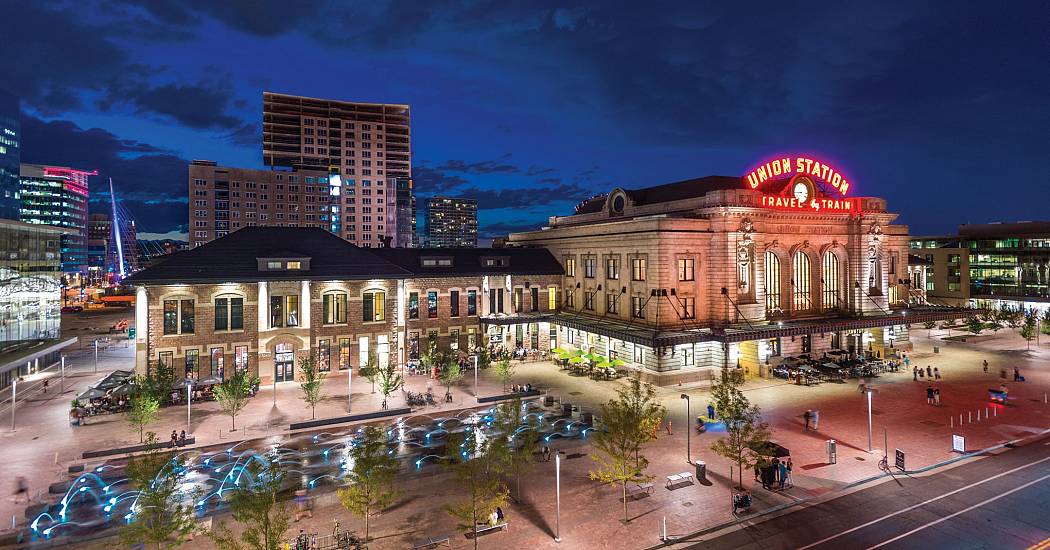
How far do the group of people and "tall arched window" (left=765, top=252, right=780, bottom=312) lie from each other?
3772 centimetres

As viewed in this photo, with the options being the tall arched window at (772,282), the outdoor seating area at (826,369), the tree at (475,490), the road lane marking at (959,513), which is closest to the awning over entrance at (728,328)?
the tall arched window at (772,282)

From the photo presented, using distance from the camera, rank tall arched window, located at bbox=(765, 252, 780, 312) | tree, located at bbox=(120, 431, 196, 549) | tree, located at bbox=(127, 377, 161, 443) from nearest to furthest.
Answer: tree, located at bbox=(120, 431, 196, 549), tree, located at bbox=(127, 377, 161, 443), tall arched window, located at bbox=(765, 252, 780, 312)

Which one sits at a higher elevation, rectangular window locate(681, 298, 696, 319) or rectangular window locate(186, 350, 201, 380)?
rectangular window locate(681, 298, 696, 319)

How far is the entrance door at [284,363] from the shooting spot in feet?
178

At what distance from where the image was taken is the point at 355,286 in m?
58.0

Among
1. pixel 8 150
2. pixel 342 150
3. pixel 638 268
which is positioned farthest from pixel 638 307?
pixel 342 150

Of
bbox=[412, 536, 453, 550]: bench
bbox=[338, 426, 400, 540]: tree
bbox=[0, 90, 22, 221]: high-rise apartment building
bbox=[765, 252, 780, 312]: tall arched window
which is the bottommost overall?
bbox=[412, 536, 453, 550]: bench

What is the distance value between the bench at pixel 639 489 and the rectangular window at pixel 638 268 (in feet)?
112

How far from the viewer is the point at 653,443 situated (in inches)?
1468

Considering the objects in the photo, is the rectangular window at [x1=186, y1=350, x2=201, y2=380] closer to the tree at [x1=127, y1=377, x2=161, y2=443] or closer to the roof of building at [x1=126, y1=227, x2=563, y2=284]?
the roof of building at [x1=126, y1=227, x2=563, y2=284]

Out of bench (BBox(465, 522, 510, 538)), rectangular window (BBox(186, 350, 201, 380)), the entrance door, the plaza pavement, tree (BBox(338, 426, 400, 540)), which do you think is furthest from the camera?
the entrance door

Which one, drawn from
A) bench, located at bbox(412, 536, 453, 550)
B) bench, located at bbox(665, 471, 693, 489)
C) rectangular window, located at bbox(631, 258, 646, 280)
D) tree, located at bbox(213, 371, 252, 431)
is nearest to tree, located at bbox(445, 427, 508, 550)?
bench, located at bbox(412, 536, 453, 550)

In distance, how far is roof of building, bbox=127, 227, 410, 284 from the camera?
51.1 meters

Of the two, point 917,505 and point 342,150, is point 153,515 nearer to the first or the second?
point 917,505
